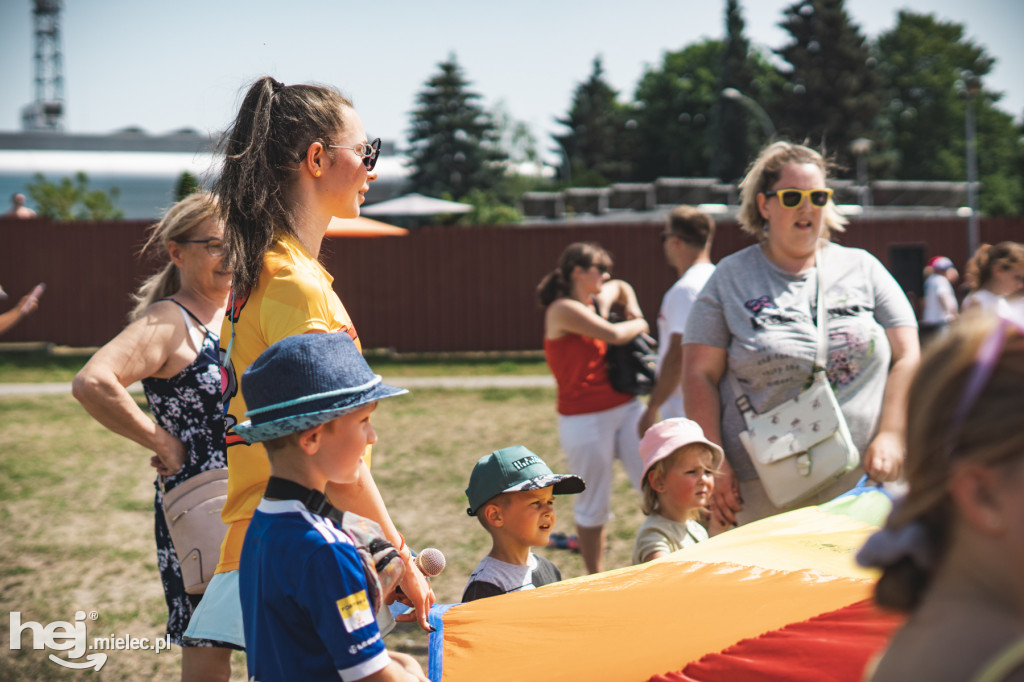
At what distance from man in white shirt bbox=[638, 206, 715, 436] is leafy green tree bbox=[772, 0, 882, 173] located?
2426 inches

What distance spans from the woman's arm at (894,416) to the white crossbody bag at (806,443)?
4.9 inches

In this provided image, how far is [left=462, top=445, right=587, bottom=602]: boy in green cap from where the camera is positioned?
3.21 meters

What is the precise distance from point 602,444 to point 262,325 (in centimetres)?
365

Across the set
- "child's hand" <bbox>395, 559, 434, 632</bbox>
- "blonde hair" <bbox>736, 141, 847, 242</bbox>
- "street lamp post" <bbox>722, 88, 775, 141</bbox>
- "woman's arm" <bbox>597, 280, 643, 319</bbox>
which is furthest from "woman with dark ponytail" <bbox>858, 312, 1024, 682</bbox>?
"street lamp post" <bbox>722, 88, 775, 141</bbox>

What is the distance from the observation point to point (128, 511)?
7.68 m

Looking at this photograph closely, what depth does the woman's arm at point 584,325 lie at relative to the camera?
18.6 ft

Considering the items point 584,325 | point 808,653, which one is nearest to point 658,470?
point 808,653

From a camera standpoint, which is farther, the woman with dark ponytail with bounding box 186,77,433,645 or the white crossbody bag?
the white crossbody bag

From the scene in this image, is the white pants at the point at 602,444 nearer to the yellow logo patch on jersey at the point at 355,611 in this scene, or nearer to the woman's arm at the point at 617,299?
the woman's arm at the point at 617,299

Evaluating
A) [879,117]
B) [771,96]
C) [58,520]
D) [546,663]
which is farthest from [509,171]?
[546,663]

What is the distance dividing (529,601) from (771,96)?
73731 mm

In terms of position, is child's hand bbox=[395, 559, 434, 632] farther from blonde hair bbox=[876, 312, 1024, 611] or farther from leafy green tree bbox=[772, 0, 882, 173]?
leafy green tree bbox=[772, 0, 882, 173]

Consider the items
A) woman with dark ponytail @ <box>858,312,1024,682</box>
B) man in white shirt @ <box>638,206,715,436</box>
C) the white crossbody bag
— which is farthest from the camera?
man in white shirt @ <box>638,206,715,436</box>

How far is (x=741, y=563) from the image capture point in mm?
2844
